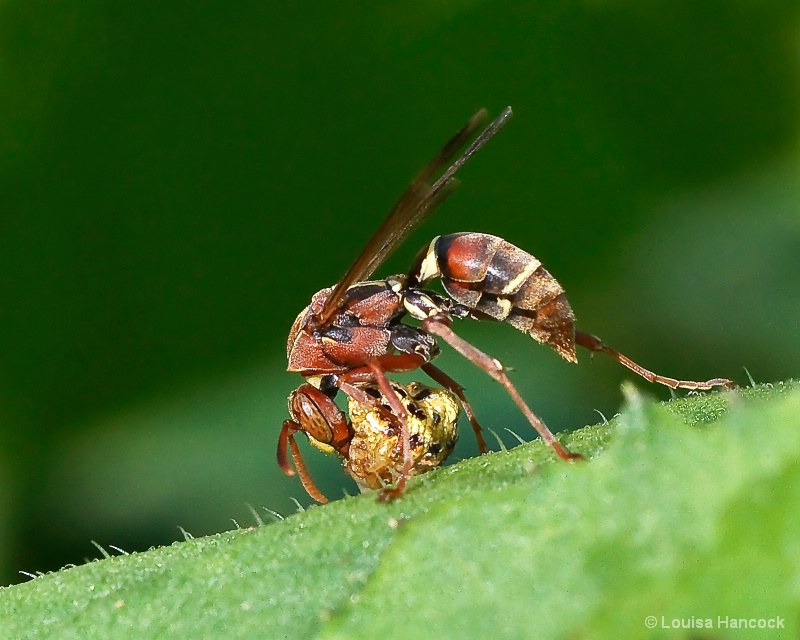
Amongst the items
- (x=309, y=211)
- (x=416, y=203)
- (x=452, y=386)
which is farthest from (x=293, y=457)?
(x=309, y=211)

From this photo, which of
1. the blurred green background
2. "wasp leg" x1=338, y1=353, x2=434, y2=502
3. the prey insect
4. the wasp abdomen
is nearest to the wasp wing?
the wasp abdomen

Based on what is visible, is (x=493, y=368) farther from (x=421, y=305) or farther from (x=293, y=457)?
(x=293, y=457)

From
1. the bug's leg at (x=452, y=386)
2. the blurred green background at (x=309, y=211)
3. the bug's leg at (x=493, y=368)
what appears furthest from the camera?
the blurred green background at (x=309, y=211)

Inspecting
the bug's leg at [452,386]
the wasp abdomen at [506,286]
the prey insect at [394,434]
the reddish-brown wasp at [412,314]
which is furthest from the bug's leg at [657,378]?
the prey insect at [394,434]

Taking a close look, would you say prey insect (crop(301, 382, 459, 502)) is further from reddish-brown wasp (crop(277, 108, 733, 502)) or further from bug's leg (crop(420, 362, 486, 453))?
bug's leg (crop(420, 362, 486, 453))

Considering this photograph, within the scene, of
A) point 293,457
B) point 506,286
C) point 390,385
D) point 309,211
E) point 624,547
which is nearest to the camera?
point 624,547

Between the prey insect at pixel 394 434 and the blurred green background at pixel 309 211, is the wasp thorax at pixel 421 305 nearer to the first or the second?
the prey insect at pixel 394 434

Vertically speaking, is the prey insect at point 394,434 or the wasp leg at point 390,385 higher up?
the wasp leg at point 390,385

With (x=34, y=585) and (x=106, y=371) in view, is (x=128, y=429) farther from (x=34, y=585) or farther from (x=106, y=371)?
(x=34, y=585)
